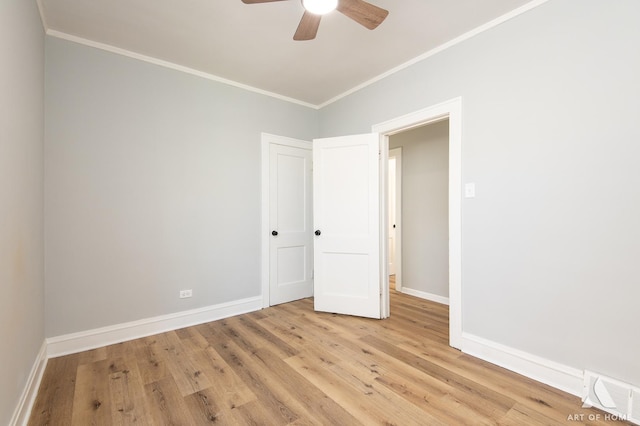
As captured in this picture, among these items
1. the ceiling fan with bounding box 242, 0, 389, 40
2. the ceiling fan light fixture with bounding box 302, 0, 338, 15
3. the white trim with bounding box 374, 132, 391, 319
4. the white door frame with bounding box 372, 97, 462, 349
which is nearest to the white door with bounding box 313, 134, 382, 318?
the white trim with bounding box 374, 132, 391, 319

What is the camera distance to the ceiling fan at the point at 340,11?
160 centimetres

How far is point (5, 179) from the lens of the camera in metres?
1.38

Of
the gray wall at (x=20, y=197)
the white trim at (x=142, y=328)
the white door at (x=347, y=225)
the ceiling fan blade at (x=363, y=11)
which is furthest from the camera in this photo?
the white door at (x=347, y=225)

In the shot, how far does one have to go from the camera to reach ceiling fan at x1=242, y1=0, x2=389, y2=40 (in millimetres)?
1600

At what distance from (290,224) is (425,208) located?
1946 mm

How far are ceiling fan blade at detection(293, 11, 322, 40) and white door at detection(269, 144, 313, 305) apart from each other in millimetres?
1817

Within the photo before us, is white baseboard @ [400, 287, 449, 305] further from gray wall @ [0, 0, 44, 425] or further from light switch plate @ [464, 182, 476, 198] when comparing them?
gray wall @ [0, 0, 44, 425]

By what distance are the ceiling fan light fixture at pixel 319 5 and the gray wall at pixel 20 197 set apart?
58.2 inches

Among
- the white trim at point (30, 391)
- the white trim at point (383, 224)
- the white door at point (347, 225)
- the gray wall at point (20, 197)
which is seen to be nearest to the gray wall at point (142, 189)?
the gray wall at point (20, 197)

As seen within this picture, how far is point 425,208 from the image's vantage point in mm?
4043

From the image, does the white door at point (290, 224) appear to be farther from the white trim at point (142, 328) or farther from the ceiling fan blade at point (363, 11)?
the ceiling fan blade at point (363, 11)

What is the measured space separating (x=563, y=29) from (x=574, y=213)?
124cm

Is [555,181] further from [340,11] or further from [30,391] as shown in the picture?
[30,391]

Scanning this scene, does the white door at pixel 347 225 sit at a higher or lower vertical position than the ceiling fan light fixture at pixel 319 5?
lower
